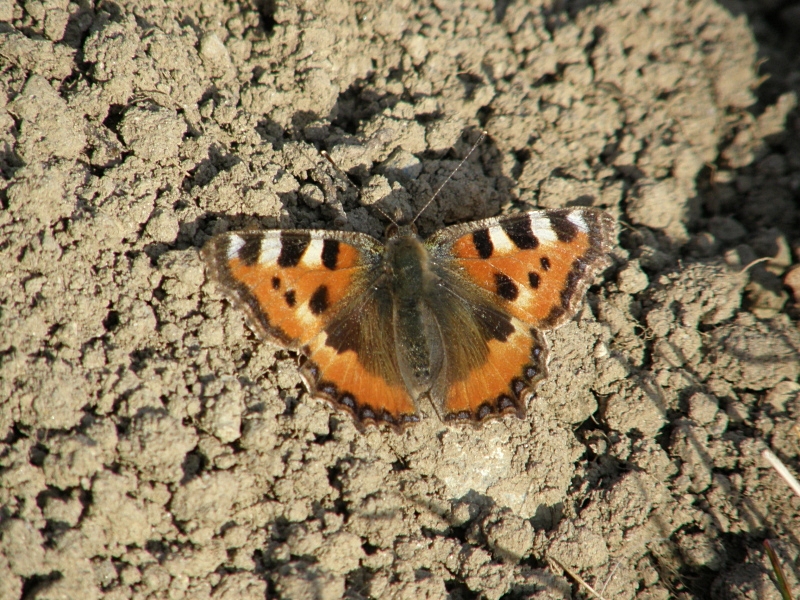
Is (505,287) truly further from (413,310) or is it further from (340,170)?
(340,170)

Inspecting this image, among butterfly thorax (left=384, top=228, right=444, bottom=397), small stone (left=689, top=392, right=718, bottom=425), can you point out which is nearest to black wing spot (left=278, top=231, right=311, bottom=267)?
butterfly thorax (left=384, top=228, right=444, bottom=397)

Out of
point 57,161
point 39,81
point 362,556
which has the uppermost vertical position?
point 39,81

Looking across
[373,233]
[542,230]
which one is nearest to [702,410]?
[542,230]

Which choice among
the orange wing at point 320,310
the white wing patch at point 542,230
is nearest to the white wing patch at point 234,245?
the orange wing at point 320,310

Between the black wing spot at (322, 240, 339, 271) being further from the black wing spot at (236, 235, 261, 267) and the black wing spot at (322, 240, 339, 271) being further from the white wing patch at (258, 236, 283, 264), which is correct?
the black wing spot at (236, 235, 261, 267)

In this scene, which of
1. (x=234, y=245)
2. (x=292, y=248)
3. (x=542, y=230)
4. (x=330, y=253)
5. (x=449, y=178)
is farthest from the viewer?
(x=449, y=178)

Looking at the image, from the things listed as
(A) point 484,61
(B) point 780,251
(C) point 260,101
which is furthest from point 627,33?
(C) point 260,101

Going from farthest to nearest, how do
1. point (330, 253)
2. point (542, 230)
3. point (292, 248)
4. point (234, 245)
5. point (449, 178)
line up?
point (449, 178) < point (542, 230) < point (330, 253) < point (292, 248) < point (234, 245)

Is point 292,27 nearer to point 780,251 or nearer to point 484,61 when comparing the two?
point 484,61
